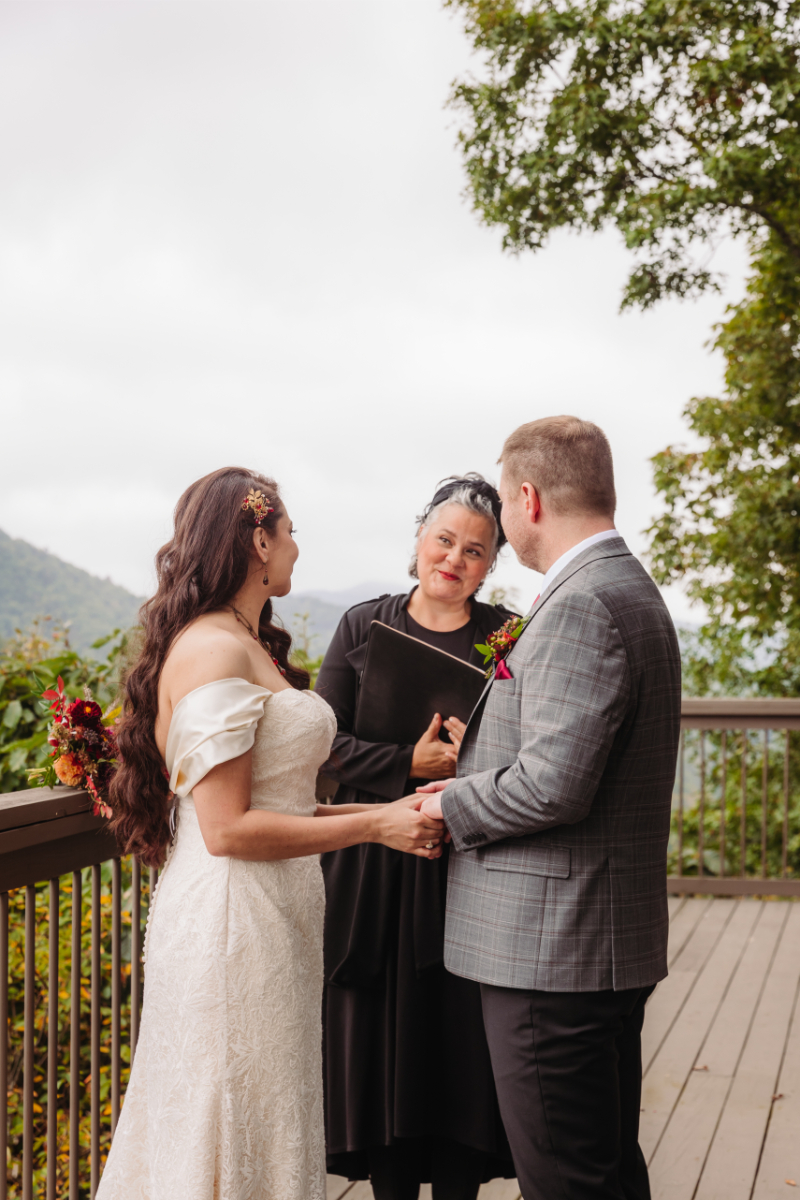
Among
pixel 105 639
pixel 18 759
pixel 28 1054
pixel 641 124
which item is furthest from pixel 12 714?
pixel 641 124

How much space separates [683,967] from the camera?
412 centimetres

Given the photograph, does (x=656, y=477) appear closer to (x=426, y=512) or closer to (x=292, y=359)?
(x=426, y=512)

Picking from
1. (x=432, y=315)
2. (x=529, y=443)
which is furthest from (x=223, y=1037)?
(x=432, y=315)

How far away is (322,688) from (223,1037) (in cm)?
89

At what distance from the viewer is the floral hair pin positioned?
1.66 meters

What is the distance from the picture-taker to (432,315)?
60531mm

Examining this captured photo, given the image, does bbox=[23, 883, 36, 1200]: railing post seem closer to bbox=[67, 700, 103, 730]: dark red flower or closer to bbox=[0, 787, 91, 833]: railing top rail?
bbox=[0, 787, 91, 833]: railing top rail

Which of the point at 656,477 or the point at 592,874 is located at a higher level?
the point at 656,477

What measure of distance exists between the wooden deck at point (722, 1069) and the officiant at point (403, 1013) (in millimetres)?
472

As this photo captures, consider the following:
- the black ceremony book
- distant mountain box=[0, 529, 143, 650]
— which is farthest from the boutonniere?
distant mountain box=[0, 529, 143, 650]

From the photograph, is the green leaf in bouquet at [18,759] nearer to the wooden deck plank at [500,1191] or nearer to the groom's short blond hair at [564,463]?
the wooden deck plank at [500,1191]

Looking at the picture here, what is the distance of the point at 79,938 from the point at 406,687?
0.85m

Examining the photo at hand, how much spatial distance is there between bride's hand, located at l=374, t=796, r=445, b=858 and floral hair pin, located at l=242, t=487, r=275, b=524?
0.58 meters

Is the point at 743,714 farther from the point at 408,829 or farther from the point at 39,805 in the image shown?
the point at 39,805
